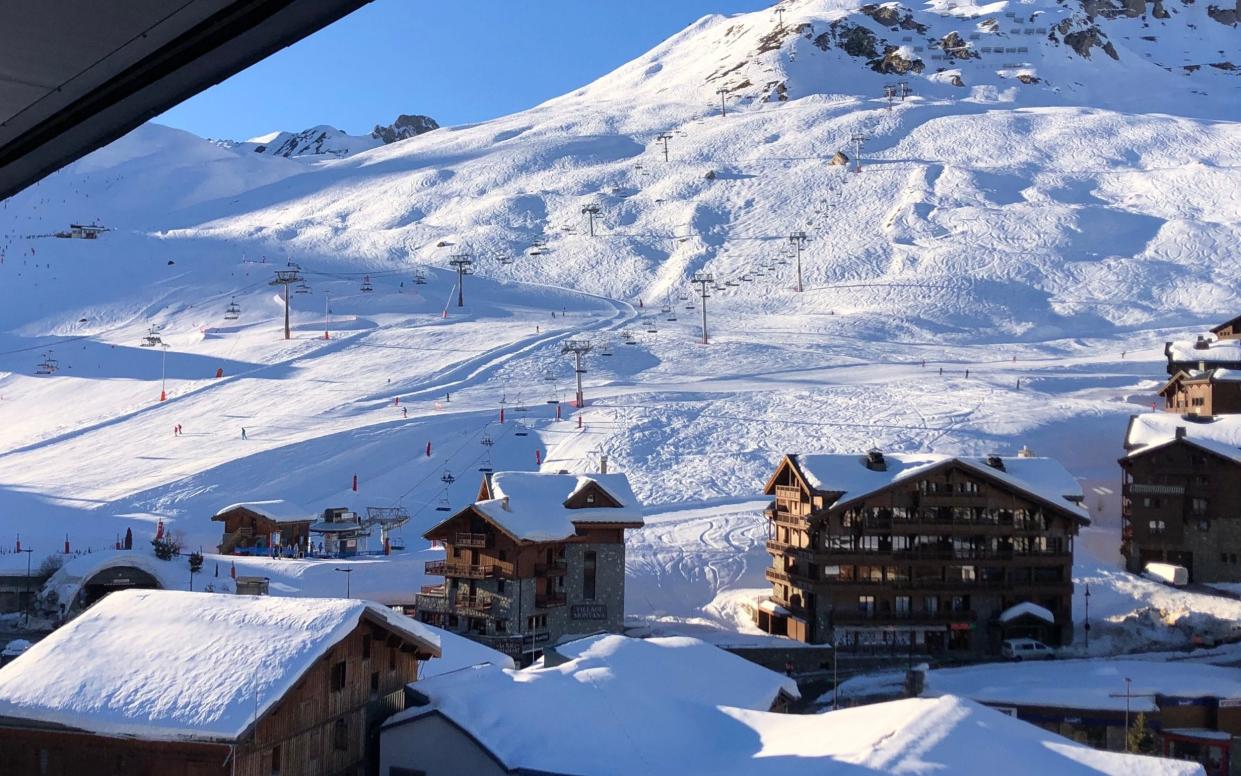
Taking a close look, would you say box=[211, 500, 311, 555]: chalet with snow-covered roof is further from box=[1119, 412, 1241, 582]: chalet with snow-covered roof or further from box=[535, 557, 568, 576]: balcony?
box=[1119, 412, 1241, 582]: chalet with snow-covered roof

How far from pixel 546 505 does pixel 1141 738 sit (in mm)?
16111

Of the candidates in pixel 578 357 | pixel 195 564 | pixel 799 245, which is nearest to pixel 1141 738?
pixel 195 564

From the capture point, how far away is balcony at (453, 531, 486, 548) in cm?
3188

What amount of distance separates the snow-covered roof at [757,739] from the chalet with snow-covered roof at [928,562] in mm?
14426

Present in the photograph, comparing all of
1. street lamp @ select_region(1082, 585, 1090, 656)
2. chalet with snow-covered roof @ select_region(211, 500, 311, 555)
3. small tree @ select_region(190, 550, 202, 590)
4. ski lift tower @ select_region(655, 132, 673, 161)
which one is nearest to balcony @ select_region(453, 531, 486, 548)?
small tree @ select_region(190, 550, 202, 590)

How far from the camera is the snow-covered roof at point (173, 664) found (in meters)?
14.8

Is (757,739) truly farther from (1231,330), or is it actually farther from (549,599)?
(1231,330)

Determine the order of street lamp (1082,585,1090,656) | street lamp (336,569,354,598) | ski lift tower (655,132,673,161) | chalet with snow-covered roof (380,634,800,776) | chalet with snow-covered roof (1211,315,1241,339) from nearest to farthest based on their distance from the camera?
chalet with snow-covered roof (380,634,800,776)
street lamp (336,569,354,598)
street lamp (1082,585,1090,656)
chalet with snow-covered roof (1211,315,1241,339)
ski lift tower (655,132,673,161)

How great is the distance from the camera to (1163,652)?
31859mm

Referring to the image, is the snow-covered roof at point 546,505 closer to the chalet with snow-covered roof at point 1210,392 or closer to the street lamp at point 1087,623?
the street lamp at point 1087,623

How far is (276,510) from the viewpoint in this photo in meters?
40.5

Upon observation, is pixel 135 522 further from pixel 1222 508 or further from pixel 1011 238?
Answer: pixel 1011 238

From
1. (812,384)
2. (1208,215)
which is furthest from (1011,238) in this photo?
(812,384)

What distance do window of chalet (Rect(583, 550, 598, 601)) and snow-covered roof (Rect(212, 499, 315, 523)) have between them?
11.9 metres
